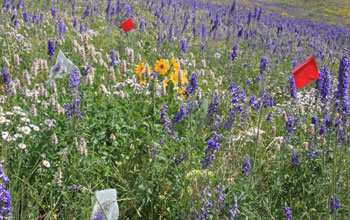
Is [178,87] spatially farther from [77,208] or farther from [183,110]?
[77,208]

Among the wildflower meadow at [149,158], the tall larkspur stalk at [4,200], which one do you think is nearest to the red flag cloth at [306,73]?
the wildflower meadow at [149,158]

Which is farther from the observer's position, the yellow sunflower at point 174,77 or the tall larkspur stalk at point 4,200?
the yellow sunflower at point 174,77

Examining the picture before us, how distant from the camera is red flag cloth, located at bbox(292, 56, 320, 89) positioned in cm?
307

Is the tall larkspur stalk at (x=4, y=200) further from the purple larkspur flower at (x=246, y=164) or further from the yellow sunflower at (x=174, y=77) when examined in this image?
the yellow sunflower at (x=174, y=77)

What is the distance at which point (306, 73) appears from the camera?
3146mm

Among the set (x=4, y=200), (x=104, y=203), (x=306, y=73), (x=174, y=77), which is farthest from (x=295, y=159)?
(x=4, y=200)

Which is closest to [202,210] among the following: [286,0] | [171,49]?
[171,49]

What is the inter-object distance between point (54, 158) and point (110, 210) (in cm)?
78

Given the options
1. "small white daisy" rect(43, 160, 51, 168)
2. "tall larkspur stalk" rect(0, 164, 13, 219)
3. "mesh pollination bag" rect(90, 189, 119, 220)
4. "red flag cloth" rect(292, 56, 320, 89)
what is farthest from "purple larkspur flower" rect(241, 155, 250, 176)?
"tall larkspur stalk" rect(0, 164, 13, 219)

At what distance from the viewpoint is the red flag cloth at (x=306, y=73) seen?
307cm

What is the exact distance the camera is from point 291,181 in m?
2.68

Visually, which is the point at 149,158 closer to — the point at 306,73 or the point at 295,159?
the point at 295,159

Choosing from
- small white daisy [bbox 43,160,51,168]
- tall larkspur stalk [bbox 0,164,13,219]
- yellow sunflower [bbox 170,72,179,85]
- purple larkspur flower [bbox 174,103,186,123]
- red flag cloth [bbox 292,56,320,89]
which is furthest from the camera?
yellow sunflower [bbox 170,72,179,85]

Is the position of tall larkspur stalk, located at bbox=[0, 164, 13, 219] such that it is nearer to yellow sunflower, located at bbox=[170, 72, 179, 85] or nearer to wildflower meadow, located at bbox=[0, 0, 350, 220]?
wildflower meadow, located at bbox=[0, 0, 350, 220]
